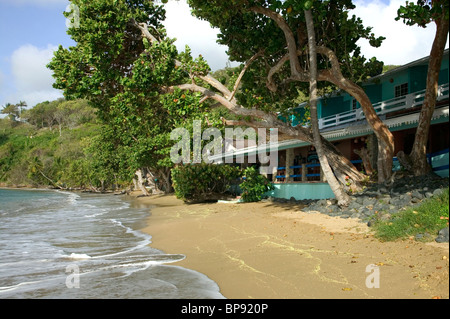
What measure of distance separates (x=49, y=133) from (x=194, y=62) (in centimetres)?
9722

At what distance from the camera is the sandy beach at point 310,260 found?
576cm

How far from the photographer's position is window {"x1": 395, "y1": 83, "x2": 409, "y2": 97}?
1798 cm

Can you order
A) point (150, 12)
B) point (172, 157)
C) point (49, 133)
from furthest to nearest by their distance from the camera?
point (49, 133) → point (172, 157) → point (150, 12)

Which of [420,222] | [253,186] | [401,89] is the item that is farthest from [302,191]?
[420,222]

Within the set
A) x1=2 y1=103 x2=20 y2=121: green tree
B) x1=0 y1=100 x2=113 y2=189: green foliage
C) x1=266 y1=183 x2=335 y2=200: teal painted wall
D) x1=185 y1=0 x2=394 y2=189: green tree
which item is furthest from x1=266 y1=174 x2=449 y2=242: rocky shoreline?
x1=2 y1=103 x2=20 y2=121: green tree

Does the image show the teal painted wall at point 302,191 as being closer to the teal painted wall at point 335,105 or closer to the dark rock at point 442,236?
the teal painted wall at point 335,105

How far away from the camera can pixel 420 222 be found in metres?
8.23

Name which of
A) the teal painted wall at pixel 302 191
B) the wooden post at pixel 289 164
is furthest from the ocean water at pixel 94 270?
the wooden post at pixel 289 164

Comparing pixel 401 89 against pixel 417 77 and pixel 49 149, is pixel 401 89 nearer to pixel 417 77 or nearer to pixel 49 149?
pixel 417 77

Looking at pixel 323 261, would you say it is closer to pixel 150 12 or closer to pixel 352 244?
pixel 352 244

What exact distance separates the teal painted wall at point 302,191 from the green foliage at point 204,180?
3.05 metres

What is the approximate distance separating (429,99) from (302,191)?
7.85 meters

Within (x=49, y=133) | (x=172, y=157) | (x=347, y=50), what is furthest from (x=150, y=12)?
(x=49, y=133)
